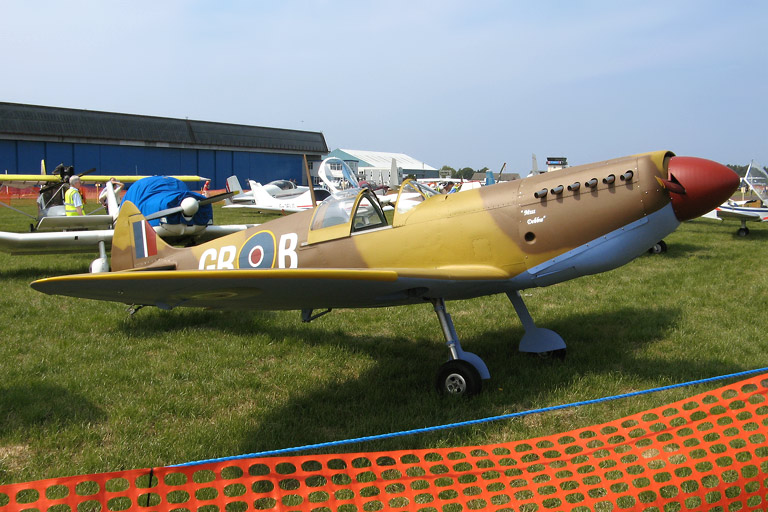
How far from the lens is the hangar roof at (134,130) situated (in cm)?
4484

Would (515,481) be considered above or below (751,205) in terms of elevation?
below

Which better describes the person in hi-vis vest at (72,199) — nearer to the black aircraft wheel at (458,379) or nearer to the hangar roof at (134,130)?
the black aircraft wheel at (458,379)

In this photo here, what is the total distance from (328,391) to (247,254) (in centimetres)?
155

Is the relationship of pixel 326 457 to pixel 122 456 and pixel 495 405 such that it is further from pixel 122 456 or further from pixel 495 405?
pixel 495 405

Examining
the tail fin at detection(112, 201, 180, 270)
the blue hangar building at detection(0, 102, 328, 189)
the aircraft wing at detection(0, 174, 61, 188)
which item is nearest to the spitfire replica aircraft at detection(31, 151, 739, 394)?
the tail fin at detection(112, 201, 180, 270)

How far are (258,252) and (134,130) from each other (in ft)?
169

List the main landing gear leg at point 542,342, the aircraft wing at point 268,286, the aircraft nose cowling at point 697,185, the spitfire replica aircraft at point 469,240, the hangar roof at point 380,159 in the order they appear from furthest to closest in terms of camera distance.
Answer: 1. the hangar roof at point 380,159
2. the main landing gear leg at point 542,342
3. the aircraft nose cowling at point 697,185
4. the spitfire replica aircraft at point 469,240
5. the aircraft wing at point 268,286

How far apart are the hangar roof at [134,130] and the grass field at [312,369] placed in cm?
4452

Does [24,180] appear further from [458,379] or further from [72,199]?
[458,379]

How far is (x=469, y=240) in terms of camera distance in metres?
4.52

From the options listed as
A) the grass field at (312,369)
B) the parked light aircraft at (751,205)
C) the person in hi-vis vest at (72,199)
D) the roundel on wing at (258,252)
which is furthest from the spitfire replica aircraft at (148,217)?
the parked light aircraft at (751,205)

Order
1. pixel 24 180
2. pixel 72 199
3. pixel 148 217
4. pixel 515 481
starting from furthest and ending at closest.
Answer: pixel 24 180
pixel 72 199
pixel 148 217
pixel 515 481

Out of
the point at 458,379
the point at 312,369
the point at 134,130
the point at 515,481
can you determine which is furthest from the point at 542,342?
the point at 134,130

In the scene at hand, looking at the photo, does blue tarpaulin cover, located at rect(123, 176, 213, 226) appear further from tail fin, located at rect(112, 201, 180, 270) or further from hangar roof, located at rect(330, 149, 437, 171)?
hangar roof, located at rect(330, 149, 437, 171)
